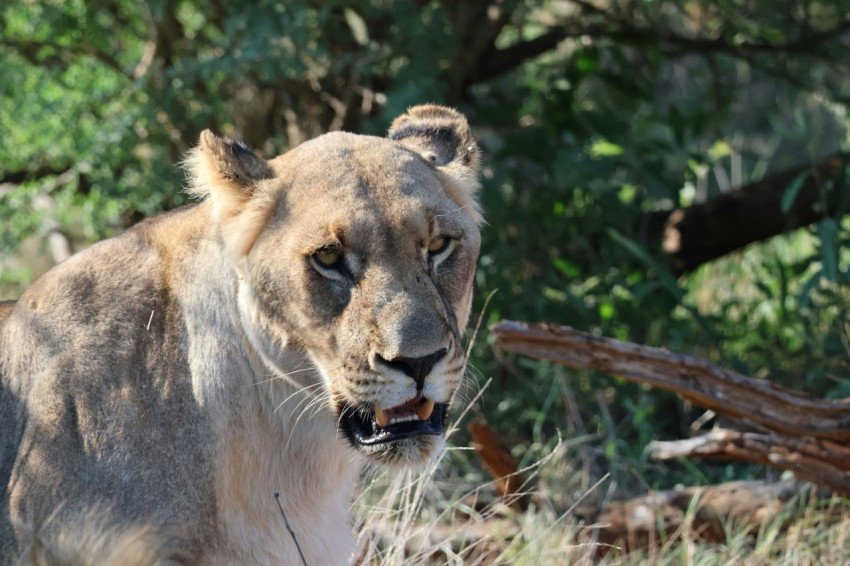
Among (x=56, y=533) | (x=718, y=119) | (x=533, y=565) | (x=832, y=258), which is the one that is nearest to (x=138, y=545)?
(x=56, y=533)

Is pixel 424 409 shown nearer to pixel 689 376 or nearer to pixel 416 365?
pixel 416 365

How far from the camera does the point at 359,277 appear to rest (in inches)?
110

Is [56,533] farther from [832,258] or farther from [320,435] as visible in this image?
[832,258]

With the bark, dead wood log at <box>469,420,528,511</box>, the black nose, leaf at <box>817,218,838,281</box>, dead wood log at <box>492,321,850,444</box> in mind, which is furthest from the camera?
the bark

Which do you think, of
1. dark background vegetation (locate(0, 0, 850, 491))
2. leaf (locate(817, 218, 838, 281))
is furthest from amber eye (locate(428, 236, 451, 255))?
leaf (locate(817, 218, 838, 281))

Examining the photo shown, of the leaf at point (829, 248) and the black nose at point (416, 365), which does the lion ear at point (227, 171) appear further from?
the leaf at point (829, 248)

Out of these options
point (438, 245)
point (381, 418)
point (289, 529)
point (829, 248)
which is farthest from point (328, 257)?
point (829, 248)

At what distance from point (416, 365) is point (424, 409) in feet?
0.55

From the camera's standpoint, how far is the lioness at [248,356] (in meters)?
2.78

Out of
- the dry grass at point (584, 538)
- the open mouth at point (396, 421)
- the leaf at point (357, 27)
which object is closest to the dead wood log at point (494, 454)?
the dry grass at point (584, 538)

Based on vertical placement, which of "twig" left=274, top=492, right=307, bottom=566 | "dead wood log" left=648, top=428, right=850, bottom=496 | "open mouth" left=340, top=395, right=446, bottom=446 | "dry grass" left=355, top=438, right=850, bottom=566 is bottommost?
"dry grass" left=355, top=438, right=850, bottom=566

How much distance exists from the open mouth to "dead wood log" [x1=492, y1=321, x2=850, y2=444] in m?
1.44

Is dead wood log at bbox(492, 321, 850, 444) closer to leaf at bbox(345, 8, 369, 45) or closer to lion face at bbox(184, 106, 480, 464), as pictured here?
lion face at bbox(184, 106, 480, 464)

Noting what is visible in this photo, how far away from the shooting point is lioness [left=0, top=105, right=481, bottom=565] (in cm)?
278
